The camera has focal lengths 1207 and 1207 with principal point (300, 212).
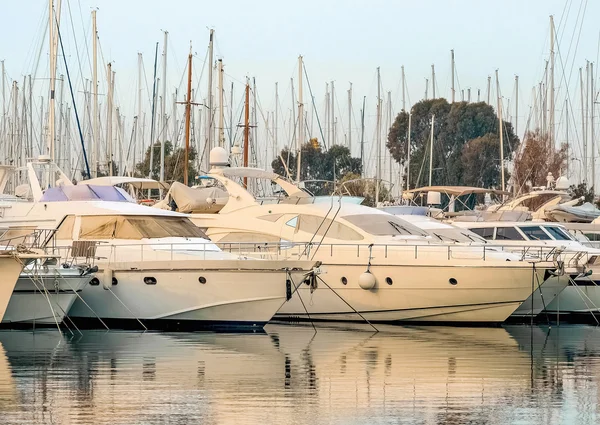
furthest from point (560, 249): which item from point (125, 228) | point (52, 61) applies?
point (52, 61)

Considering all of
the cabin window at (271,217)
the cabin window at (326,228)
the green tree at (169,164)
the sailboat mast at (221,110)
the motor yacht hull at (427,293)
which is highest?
the sailboat mast at (221,110)

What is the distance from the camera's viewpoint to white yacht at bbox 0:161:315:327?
24.1 meters

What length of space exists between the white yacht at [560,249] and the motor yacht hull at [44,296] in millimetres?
9919

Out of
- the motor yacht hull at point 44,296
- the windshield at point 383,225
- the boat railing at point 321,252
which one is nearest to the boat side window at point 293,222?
the boat railing at point 321,252

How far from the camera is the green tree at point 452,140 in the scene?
7888 centimetres

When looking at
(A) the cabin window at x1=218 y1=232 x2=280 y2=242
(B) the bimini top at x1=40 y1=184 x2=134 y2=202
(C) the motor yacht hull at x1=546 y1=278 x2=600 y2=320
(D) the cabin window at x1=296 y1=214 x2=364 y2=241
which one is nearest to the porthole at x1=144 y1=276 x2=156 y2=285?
(B) the bimini top at x1=40 y1=184 x2=134 y2=202

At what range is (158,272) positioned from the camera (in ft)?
80.3

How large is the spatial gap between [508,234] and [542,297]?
3825 millimetres

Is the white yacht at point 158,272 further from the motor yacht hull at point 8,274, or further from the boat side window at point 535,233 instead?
the boat side window at point 535,233

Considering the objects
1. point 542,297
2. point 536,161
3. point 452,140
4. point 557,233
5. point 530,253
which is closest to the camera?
point 542,297

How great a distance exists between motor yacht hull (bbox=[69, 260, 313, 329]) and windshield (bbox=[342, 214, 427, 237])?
397 cm

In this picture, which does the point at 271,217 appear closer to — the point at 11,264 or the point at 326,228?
the point at 326,228

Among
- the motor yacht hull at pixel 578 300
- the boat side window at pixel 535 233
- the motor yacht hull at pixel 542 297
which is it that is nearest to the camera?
the motor yacht hull at pixel 542 297

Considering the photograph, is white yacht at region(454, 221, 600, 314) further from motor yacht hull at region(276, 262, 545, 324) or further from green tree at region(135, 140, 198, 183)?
green tree at region(135, 140, 198, 183)
